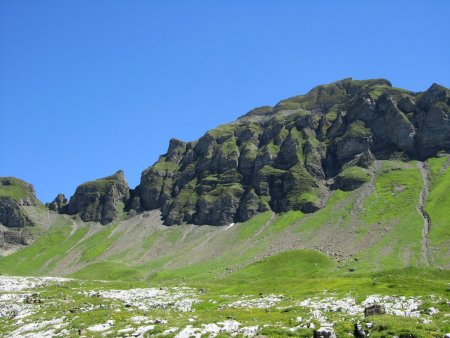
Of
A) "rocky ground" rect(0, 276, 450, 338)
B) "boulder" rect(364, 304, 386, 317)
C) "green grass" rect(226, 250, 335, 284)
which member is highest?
"boulder" rect(364, 304, 386, 317)

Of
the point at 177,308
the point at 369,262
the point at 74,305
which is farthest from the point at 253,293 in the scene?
the point at 369,262

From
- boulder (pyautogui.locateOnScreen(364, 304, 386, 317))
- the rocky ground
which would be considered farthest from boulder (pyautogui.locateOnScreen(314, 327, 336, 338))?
boulder (pyautogui.locateOnScreen(364, 304, 386, 317))

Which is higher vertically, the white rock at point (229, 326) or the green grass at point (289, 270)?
the white rock at point (229, 326)

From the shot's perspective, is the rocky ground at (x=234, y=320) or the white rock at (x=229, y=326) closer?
the rocky ground at (x=234, y=320)

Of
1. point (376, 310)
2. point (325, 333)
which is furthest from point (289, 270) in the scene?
point (325, 333)

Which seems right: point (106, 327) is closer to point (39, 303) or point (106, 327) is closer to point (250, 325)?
point (250, 325)

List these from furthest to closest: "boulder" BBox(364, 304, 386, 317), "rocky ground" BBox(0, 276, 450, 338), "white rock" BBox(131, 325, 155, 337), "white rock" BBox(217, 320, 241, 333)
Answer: "boulder" BBox(364, 304, 386, 317), "white rock" BBox(131, 325, 155, 337), "white rock" BBox(217, 320, 241, 333), "rocky ground" BBox(0, 276, 450, 338)

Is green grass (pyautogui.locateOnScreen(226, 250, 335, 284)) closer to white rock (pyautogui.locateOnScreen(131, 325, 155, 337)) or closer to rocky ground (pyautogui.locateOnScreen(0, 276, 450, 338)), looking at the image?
rocky ground (pyautogui.locateOnScreen(0, 276, 450, 338))

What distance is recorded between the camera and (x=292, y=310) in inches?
2179

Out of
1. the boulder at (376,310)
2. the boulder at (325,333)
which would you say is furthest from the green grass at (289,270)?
the boulder at (325,333)

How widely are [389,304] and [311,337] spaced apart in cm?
2728

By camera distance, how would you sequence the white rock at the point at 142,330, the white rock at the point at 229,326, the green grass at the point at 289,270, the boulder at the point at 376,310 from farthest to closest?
1. the green grass at the point at 289,270
2. the boulder at the point at 376,310
3. the white rock at the point at 142,330
4. the white rock at the point at 229,326

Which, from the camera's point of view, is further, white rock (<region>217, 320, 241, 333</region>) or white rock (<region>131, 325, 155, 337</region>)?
white rock (<region>131, 325, 155, 337</region>)

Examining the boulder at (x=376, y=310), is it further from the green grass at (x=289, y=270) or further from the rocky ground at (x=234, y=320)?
the green grass at (x=289, y=270)
